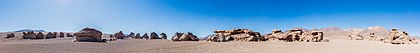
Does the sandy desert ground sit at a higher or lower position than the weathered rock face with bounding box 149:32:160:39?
lower

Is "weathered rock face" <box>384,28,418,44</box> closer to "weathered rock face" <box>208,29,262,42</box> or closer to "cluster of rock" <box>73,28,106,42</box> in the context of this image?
"weathered rock face" <box>208,29,262,42</box>

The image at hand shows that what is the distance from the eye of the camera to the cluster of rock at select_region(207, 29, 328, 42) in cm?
2638

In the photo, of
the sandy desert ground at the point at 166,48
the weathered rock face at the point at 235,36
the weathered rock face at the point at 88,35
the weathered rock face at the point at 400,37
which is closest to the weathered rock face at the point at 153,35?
the weathered rock face at the point at 235,36

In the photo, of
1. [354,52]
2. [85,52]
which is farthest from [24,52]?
[354,52]

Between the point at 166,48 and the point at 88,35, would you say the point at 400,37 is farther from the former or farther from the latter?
the point at 88,35

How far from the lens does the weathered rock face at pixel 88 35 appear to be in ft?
74.2

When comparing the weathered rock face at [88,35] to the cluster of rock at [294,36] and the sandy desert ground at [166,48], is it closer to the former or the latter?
the sandy desert ground at [166,48]

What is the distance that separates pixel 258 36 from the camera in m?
29.3

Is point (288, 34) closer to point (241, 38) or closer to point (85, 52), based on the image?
point (241, 38)

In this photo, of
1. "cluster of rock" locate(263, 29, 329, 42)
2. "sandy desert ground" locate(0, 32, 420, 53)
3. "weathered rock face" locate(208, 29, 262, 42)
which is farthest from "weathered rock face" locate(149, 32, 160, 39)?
"sandy desert ground" locate(0, 32, 420, 53)

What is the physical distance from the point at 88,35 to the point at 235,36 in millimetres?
11297

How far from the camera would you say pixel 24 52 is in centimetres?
1202

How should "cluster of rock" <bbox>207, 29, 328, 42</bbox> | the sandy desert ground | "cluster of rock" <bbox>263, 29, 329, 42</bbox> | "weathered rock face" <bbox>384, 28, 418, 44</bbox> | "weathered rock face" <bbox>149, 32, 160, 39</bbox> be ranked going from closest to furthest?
1. the sandy desert ground
2. "cluster of rock" <bbox>207, 29, 328, 42</bbox>
3. "weathered rock face" <bbox>384, 28, 418, 44</bbox>
4. "cluster of rock" <bbox>263, 29, 329, 42</bbox>
5. "weathered rock face" <bbox>149, 32, 160, 39</bbox>

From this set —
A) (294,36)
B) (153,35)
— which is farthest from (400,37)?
(153,35)
